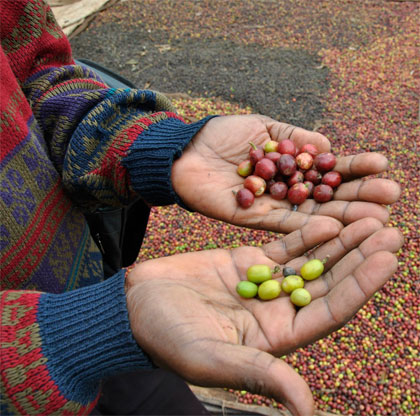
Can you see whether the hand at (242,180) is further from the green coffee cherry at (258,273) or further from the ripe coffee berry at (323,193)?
the green coffee cherry at (258,273)

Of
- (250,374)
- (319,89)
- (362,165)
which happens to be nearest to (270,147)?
(362,165)

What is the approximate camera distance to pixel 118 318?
172 cm

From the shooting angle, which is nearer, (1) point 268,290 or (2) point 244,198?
(1) point 268,290

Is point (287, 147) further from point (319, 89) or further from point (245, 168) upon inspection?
point (319, 89)

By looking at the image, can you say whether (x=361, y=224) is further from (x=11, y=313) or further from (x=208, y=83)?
(x=208, y=83)

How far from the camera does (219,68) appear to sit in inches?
285

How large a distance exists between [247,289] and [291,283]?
0.22 m

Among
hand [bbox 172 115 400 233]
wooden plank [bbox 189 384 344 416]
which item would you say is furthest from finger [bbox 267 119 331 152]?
wooden plank [bbox 189 384 344 416]

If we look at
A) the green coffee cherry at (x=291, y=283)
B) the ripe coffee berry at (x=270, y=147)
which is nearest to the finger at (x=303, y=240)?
the green coffee cherry at (x=291, y=283)

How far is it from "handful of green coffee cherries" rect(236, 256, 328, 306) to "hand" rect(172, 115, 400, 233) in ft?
1.01

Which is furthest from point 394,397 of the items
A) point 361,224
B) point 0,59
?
point 0,59

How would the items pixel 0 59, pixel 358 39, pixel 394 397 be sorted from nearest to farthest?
1. pixel 0 59
2. pixel 394 397
3. pixel 358 39

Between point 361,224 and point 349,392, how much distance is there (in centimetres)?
217

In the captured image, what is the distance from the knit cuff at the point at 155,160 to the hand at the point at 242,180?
13cm
